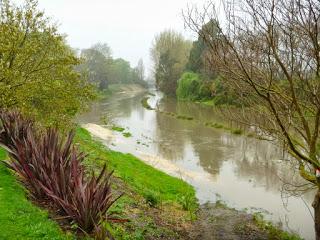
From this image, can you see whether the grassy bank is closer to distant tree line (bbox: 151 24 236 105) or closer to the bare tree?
the bare tree

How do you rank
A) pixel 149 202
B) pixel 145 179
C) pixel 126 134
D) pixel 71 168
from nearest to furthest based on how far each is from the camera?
pixel 71 168
pixel 149 202
pixel 145 179
pixel 126 134

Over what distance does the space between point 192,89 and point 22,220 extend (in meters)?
54.8

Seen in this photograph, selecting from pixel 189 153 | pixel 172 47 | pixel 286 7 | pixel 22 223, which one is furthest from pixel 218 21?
pixel 172 47

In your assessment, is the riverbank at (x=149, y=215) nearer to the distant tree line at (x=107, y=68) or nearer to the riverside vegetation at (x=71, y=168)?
the riverside vegetation at (x=71, y=168)

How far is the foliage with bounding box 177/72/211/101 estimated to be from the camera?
57969mm

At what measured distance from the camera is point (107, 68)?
97.8 m

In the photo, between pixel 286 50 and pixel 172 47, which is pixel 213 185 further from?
pixel 172 47

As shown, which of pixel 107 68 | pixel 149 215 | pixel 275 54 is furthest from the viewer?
pixel 107 68

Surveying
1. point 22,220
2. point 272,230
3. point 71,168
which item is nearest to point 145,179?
point 272,230

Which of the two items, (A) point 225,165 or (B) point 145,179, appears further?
(A) point 225,165

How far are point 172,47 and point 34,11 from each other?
2612 inches

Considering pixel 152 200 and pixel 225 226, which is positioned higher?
pixel 152 200

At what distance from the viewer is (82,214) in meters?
7.52

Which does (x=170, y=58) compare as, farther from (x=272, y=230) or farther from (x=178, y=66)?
(x=272, y=230)
